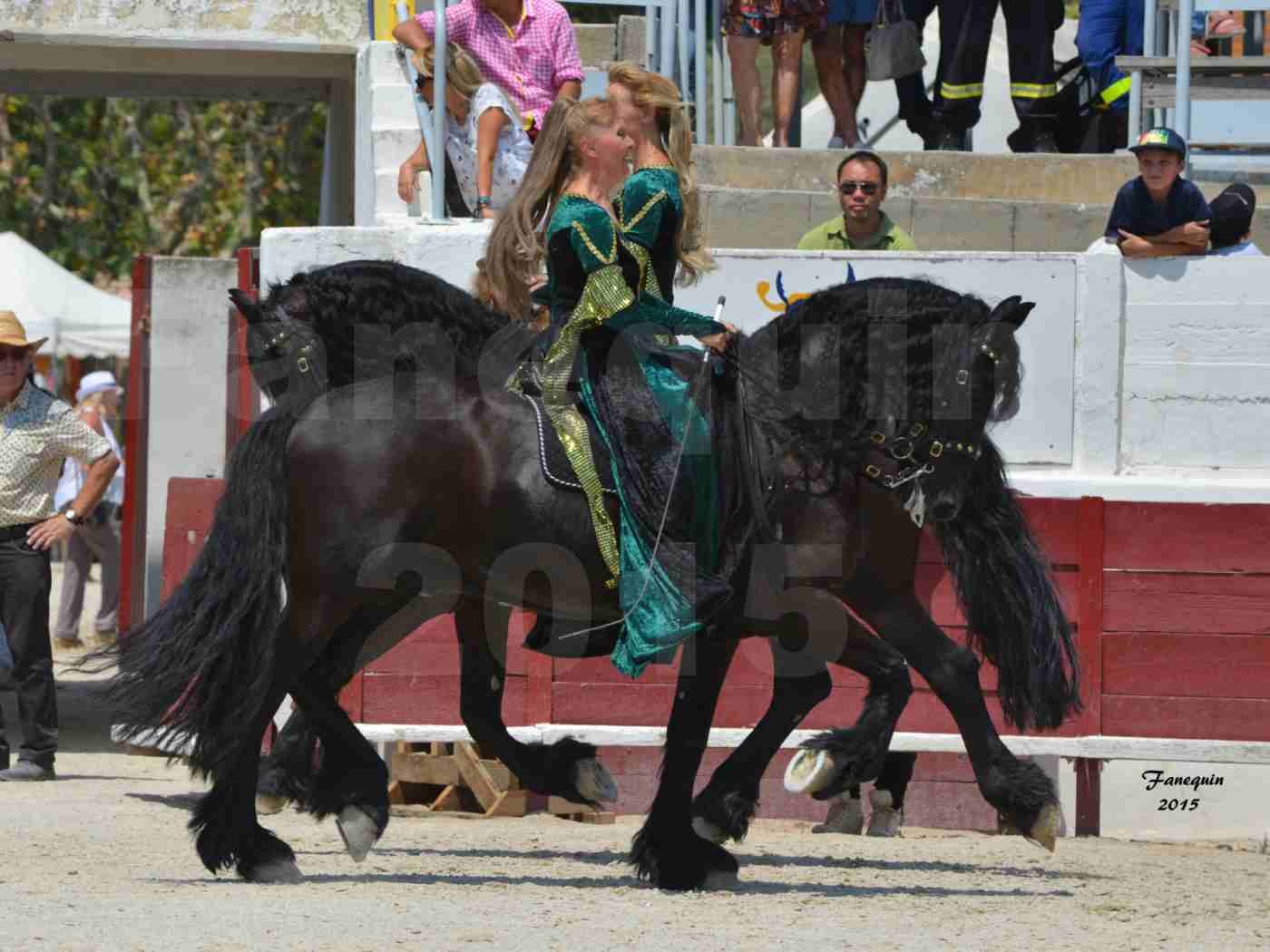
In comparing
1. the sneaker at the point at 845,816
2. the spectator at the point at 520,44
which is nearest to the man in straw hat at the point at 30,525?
the spectator at the point at 520,44

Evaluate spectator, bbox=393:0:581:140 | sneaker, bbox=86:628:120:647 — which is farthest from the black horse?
sneaker, bbox=86:628:120:647

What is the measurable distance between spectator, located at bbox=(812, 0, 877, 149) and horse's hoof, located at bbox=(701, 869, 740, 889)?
559 centimetres

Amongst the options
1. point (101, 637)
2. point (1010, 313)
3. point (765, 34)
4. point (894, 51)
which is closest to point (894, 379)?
point (1010, 313)

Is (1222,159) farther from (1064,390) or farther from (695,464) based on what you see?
(695,464)

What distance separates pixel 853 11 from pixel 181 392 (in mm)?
3631

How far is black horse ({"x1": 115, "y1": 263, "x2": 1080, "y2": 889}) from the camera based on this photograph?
6.12 m

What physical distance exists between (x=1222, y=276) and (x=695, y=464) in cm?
353

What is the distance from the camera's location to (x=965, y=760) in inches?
332

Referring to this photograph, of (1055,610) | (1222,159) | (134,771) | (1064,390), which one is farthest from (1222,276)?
(134,771)

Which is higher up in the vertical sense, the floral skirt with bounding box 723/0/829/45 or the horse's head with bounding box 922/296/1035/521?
the floral skirt with bounding box 723/0/829/45

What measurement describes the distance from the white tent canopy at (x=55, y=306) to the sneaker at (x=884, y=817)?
1431 cm

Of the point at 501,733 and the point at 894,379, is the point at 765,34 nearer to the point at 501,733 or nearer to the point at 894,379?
the point at 894,379

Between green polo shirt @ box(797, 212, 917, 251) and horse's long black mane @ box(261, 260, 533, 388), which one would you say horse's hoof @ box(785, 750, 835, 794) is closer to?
horse's long black mane @ box(261, 260, 533, 388)

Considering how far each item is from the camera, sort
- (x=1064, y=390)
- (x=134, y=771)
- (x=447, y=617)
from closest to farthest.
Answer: (x=447, y=617), (x=1064, y=390), (x=134, y=771)
